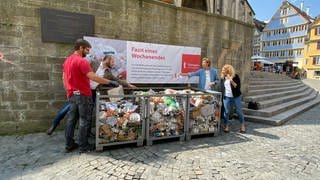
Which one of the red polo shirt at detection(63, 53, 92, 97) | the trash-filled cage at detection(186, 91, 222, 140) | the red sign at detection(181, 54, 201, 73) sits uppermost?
the red sign at detection(181, 54, 201, 73)

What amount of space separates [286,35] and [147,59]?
50723 millimetres

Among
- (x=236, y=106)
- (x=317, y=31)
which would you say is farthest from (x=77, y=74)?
(x=317, y=31)

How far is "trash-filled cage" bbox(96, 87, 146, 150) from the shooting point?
416 centimetres

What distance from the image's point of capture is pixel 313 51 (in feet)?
135

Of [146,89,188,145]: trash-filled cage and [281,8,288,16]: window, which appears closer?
[146,89,188,145]: trash-filled cage

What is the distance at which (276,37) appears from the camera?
2010 inches

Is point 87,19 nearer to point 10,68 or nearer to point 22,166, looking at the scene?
point 10,68

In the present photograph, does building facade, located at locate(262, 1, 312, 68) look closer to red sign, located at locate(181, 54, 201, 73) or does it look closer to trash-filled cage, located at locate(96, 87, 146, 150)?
red sign, located at locate(181, 54, 201, 73)

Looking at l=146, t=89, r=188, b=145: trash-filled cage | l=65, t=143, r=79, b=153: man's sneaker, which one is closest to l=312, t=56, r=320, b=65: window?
l=146, t=89, r=188, b=145: trash-filled cage

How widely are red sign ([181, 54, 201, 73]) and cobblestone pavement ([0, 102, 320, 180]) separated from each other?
91.9 inches

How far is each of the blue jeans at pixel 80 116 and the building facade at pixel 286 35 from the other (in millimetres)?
45788

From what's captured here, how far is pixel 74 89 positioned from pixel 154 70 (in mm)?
2694

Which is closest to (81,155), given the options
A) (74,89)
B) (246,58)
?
(74,89)

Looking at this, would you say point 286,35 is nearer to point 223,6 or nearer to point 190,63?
point 223,6
